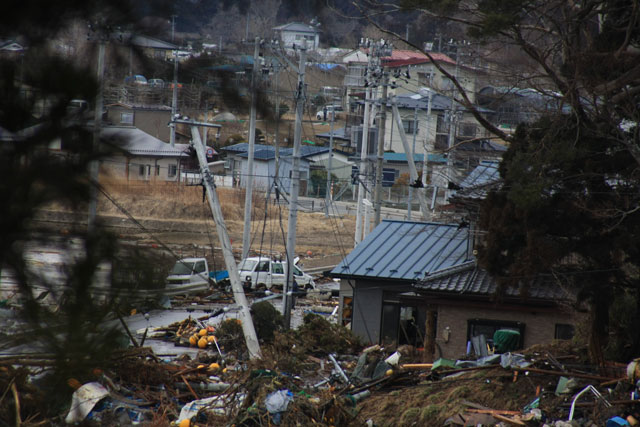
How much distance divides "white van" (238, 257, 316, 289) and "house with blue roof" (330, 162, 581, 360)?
21.4ft

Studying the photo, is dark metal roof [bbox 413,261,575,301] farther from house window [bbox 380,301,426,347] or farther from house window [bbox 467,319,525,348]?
house window [bbox 380,301,426,347]

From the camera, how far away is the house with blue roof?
43.3 ft

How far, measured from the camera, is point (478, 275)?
14.0m

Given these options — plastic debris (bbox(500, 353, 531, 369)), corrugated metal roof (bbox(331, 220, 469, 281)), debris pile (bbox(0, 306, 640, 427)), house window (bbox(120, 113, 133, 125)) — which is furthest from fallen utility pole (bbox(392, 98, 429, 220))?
house window (bbox(120, 113, 133, 125))

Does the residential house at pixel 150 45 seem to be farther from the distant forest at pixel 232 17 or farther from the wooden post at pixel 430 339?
the wooden post at pixel 430 339

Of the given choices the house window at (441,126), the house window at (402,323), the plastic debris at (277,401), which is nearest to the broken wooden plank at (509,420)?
the plastic debris at (277,401)

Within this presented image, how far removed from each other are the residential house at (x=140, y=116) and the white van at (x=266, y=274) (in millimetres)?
22139

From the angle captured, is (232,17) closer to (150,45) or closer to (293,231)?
(150,45)

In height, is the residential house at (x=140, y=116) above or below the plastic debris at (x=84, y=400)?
above

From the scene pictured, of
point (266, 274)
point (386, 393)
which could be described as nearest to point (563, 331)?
point (386, 393)

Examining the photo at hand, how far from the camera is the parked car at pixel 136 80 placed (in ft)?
6.40

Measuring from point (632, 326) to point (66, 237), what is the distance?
10.5 m

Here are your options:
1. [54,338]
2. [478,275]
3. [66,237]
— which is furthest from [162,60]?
[478,275]

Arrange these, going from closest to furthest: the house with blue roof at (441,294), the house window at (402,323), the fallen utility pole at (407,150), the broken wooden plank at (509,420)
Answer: the broken wooden plank at (509,420), the house with blue roof at (441,294), the house window at (402,323), the fallen utility pole at (407,150)
